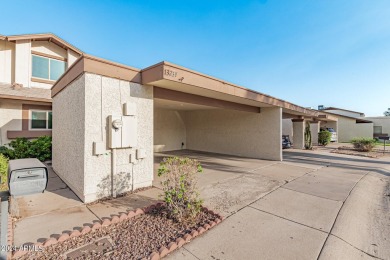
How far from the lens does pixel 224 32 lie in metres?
10.2

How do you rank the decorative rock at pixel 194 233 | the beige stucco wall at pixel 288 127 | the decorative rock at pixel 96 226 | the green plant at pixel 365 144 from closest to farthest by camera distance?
the decorative rock at pixel 194 233 < the decorative rock at pixel 96 226 < the green plant at pixel 365 144 < the beige stucco wall at pixel 288 127

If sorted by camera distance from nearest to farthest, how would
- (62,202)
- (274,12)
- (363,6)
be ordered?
(62,202) → (363,6) → (274,12)

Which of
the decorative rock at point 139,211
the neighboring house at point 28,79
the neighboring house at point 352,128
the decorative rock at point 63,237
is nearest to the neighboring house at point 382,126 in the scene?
the neighboring house at point 352,128

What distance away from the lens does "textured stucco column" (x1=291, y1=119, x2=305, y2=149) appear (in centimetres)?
1453

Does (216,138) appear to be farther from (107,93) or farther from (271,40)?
(107,93)

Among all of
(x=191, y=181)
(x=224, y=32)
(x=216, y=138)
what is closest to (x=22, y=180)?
(x=191, y=181)

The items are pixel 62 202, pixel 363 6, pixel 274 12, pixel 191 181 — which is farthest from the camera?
pixel 274 12

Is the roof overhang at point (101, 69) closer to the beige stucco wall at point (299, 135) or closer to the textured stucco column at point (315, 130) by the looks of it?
the beige stucco wall at point (299, 135)

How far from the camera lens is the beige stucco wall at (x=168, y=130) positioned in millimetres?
12655

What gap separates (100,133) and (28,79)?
960cm

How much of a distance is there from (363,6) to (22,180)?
12039 mm

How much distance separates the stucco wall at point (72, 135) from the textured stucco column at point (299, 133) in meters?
15.5

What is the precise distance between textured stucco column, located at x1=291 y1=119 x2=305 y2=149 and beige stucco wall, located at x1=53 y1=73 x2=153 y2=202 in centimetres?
1399

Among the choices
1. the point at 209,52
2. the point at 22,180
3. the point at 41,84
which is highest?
the point at 209,52
